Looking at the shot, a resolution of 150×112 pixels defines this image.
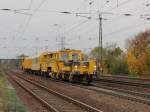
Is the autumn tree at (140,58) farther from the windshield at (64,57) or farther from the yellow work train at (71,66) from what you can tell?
the windshield at (64,57)

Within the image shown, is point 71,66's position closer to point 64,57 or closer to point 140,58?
point 64,57

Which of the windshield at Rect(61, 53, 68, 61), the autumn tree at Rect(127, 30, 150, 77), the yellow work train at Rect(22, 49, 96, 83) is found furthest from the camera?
the autumn tree at Rect(127, 30, 150, 77)

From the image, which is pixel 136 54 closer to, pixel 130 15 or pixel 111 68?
pixel 111 68

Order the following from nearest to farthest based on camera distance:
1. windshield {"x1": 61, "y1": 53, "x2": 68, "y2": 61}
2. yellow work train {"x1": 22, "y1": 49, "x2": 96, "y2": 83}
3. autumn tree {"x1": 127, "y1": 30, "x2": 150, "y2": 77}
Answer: yellow work train {"x1": 22, "y1": 49, "x2": 96, "y2": 83} → windshield {"x1": 61, "y1": 53, "x2": 68, "y2": 61} → autumn tree {"x1": 127, "y1": 30, "x2": 150, "y2": 77}

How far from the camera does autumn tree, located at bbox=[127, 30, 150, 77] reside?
6938 cm

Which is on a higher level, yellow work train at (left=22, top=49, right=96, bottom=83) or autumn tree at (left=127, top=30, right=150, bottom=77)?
autumn tree at (left=127, top=30, right=150, bottom=77)

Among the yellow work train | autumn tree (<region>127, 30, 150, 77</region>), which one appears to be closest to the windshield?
the yellow work train

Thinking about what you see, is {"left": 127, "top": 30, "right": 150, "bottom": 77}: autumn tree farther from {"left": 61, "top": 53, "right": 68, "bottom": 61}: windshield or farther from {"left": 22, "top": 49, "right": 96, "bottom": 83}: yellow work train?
{"left": 61, "top": 53, "right": 68, "bottom": 61}: windshield

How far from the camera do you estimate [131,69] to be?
73.1m

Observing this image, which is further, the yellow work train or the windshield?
the windshield

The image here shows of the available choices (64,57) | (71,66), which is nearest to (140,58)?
(64,57)

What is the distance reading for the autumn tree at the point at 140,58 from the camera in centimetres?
6938

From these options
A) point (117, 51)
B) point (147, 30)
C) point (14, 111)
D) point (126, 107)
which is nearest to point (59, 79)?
point (126, 107)

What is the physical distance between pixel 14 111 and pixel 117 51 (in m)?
98.3
